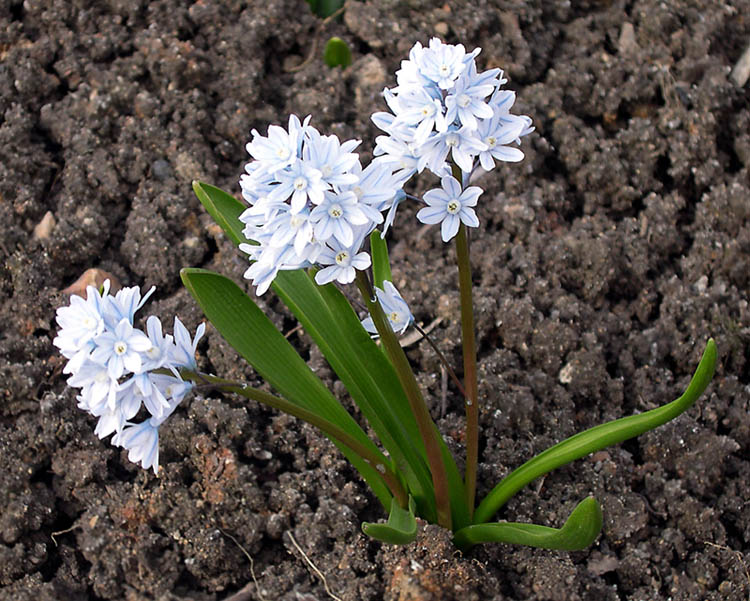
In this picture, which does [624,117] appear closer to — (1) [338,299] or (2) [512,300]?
(2) [512,300]

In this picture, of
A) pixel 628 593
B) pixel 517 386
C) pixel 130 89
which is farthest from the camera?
pixel 130 89

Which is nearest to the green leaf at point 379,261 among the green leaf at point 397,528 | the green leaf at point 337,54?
the green leaf at point 397,528

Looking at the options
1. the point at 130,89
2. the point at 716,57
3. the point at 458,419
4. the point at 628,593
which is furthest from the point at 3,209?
the point at 716,57

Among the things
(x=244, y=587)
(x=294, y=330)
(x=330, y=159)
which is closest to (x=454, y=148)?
(x=330, y=159)

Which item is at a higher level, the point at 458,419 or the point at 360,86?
A: the point at 360,86

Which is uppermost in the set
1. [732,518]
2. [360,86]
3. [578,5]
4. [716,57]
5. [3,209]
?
[3,209]

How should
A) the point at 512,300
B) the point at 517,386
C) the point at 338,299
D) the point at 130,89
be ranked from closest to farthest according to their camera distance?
1. the point at 338,299
2. the point at 517,386
3. the point at 512,300
4. the point at 130,89

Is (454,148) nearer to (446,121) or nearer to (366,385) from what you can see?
(446,121)

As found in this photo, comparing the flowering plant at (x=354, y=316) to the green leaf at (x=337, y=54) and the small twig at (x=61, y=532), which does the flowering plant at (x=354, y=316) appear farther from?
the green leaf at (x=337, y=54)

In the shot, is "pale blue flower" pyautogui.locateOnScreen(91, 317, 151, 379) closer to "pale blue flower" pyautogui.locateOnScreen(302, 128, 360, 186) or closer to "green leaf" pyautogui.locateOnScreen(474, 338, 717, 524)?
"pale blue flower" pyautogui.locateOnScreen(302, 128, 360, 186)
